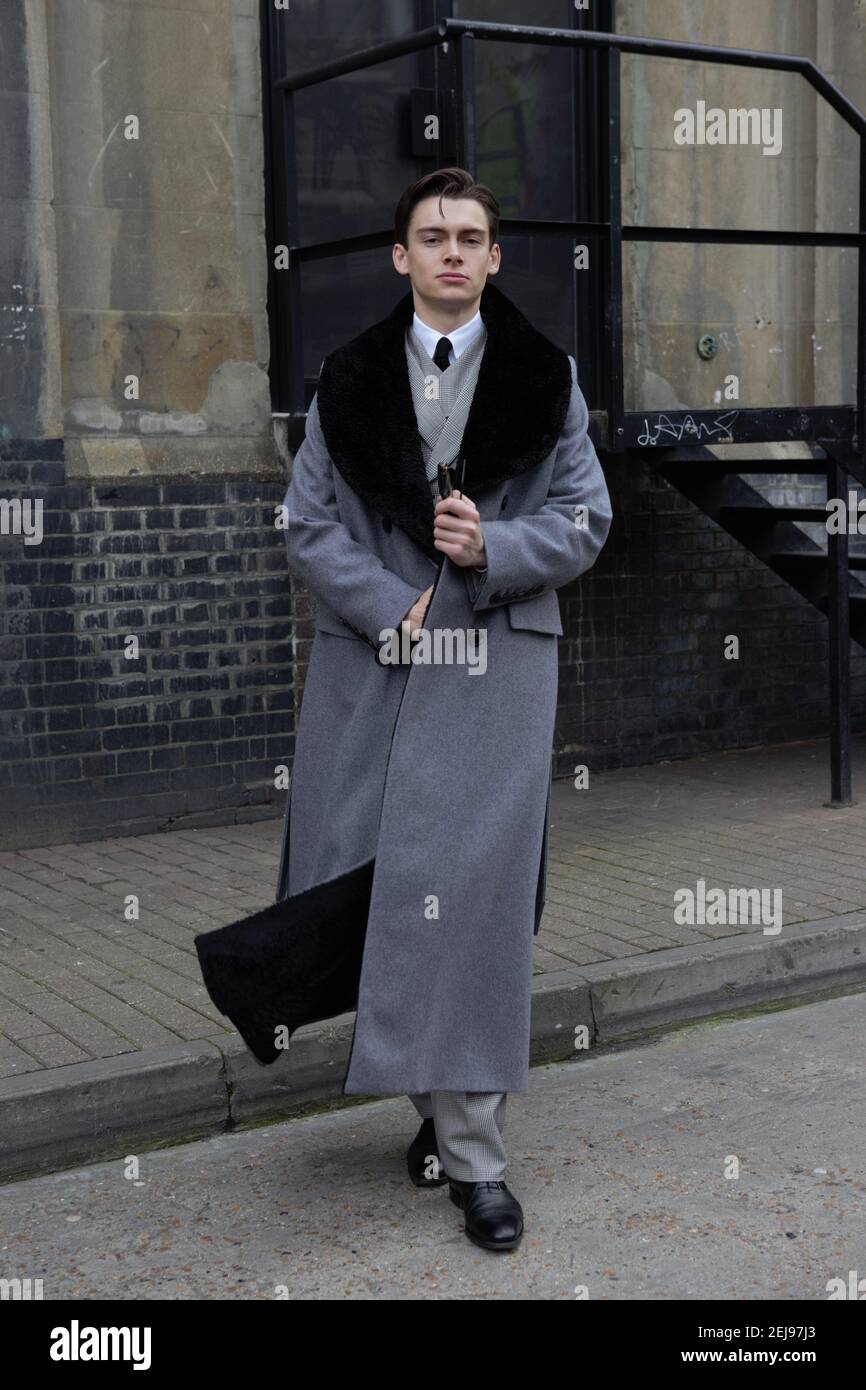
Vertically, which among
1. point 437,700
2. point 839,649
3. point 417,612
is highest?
point 417,612

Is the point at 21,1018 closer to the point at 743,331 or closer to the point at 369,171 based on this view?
the point at 369,171

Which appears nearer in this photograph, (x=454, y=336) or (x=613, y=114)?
(x=454, y=336)

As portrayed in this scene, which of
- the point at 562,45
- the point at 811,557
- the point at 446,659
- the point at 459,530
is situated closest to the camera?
the point at 459,530

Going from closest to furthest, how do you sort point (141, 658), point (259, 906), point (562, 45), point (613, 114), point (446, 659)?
point (446, 659)
point (259, 906)
point (562, 45)
point (613, 114)
point (141, 658)

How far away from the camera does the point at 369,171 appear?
822 cm

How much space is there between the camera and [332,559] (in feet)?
12.9

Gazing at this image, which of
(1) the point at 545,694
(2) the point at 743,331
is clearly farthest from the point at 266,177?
(1) the point at 545,694

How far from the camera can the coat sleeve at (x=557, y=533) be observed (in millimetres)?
3818

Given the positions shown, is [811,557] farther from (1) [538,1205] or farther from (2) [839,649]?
(1) [538,1205]

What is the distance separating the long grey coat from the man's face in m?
0.13

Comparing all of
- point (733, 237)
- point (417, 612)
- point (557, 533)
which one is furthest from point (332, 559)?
point (733, 237)

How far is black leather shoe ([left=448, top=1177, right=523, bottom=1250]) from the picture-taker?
150 inches

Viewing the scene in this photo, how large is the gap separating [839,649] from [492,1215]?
15.0 ft
